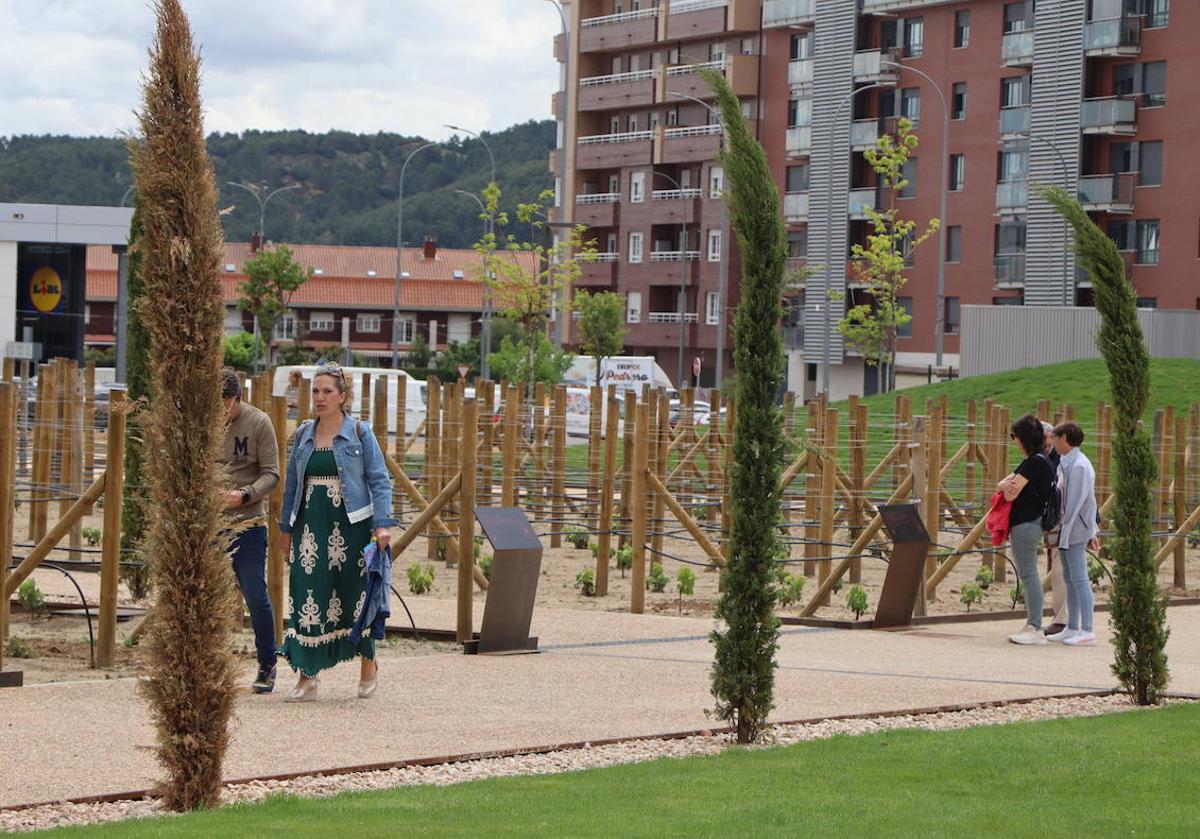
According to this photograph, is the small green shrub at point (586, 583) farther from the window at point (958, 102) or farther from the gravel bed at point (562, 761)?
the window at point (958, 102)

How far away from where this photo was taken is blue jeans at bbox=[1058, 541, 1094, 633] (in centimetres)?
1418

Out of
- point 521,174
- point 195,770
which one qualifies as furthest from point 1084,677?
point 521,174

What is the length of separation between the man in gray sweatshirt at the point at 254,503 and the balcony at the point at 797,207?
6144 centimetres

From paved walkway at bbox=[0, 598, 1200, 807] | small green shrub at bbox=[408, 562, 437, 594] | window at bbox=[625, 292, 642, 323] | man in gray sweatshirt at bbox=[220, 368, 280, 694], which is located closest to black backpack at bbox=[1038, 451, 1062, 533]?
paved walkway at bbox=[0, 598, 1200, 807]

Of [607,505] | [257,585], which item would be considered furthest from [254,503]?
[607,505]

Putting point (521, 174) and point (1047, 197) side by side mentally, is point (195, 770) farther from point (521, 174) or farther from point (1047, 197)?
point (521, 174)

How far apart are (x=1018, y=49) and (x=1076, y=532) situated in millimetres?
49044

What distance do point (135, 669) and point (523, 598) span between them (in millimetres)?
2460

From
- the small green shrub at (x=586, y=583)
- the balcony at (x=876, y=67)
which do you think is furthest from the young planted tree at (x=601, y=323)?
the small green shrub at (x=586, y=583)

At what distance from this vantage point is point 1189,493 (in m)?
24.1

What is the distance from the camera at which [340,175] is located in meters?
150

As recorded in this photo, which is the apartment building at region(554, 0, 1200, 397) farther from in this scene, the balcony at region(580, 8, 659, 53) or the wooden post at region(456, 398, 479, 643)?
the wooden post at region(456, 398, 479, 643)

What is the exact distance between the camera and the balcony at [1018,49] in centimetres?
6047

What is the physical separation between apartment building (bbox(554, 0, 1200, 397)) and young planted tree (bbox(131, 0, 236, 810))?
40.7 metres
